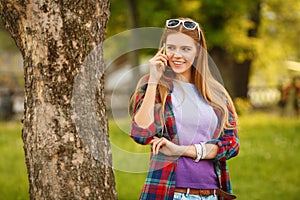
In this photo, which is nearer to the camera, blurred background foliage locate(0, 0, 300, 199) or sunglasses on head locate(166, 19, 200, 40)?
sunglasses on head locate(166, 19, 200, 40)

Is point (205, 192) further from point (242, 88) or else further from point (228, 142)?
point (242, 88)

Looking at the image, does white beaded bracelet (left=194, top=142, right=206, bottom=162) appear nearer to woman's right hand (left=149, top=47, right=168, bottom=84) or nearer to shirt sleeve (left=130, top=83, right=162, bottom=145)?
shirt sleeve (left=130, top=83, right=162, bottom=145)

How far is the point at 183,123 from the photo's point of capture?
331 cm

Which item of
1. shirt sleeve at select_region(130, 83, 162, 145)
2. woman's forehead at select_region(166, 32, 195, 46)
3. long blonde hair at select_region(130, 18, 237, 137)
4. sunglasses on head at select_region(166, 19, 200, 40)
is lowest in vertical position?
shirt sleeve at select_region(130, 83, 162, 145)

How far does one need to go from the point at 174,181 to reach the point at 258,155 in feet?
21.1

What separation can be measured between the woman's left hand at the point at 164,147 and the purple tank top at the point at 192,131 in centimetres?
9

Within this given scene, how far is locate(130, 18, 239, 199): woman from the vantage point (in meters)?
3.24

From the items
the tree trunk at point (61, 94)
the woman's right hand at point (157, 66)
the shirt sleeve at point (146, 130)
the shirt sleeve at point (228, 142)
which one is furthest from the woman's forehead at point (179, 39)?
the tree trunk at point (61, 94)

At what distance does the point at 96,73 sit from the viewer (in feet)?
12.4

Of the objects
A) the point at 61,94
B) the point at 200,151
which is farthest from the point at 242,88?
the point at 200,151

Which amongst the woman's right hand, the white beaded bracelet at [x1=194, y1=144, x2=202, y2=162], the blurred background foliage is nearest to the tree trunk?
the woman's right hand

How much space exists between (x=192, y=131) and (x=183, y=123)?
77 millimetres

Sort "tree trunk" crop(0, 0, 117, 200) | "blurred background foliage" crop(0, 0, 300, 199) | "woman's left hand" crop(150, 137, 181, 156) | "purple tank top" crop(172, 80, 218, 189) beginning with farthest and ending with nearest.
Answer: "blurred background foliage" crop(0, 0, 300, 199)
"tree trunk" crop(0, 0, 117, 200)
"purple tank top" crop(172, 80, 218, 189)
"woman's left hand" crop(150, 137, 181, 156)

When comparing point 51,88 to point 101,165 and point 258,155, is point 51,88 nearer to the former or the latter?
point 101,165
